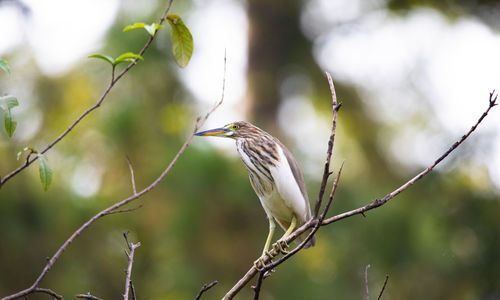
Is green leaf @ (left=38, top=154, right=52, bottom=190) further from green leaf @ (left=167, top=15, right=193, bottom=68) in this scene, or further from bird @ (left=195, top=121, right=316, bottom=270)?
bird @ (left=195, top=121, right=316, bottom=270)

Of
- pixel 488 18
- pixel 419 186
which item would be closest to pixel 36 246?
pixel 419 186

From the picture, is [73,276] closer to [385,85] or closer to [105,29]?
[105,29]

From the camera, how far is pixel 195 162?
178 inches

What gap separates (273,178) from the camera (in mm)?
2139

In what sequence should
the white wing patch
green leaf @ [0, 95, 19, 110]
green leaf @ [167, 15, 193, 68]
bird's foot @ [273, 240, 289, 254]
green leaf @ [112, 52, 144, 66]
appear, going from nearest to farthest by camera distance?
green leaf @ [0, 95, 19, 110], green leaf @ [112, 52, 144, 66], green leaf @ [167, 15, 193, 68], bird's foot @ [273, 240, 289, 254], the white wing patch

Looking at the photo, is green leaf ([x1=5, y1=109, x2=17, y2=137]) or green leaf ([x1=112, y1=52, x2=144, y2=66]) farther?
green leaf ([x1=112, y1=52, x2=144, y2=66])

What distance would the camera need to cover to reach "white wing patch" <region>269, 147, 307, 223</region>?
2.13 meters

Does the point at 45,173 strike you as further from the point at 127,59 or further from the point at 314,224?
the point at 314,224

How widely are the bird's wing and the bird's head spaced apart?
0.49 feet

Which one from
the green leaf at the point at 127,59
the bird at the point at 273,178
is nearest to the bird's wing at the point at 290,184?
the bird at the point at 273,178

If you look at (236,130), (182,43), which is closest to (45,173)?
(182,43)

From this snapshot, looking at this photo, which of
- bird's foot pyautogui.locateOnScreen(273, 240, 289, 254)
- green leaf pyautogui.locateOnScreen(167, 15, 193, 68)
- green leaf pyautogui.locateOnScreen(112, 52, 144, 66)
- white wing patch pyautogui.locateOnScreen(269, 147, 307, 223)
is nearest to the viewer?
green leaf pyautogui.locateOnScreen(112, 52, 144, 66)

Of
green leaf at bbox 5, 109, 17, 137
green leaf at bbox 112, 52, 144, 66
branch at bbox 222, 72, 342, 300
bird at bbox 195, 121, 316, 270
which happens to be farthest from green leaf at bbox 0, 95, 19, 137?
bird at bbox 195, 121, 316, 270

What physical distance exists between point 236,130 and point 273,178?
0.34 metres
